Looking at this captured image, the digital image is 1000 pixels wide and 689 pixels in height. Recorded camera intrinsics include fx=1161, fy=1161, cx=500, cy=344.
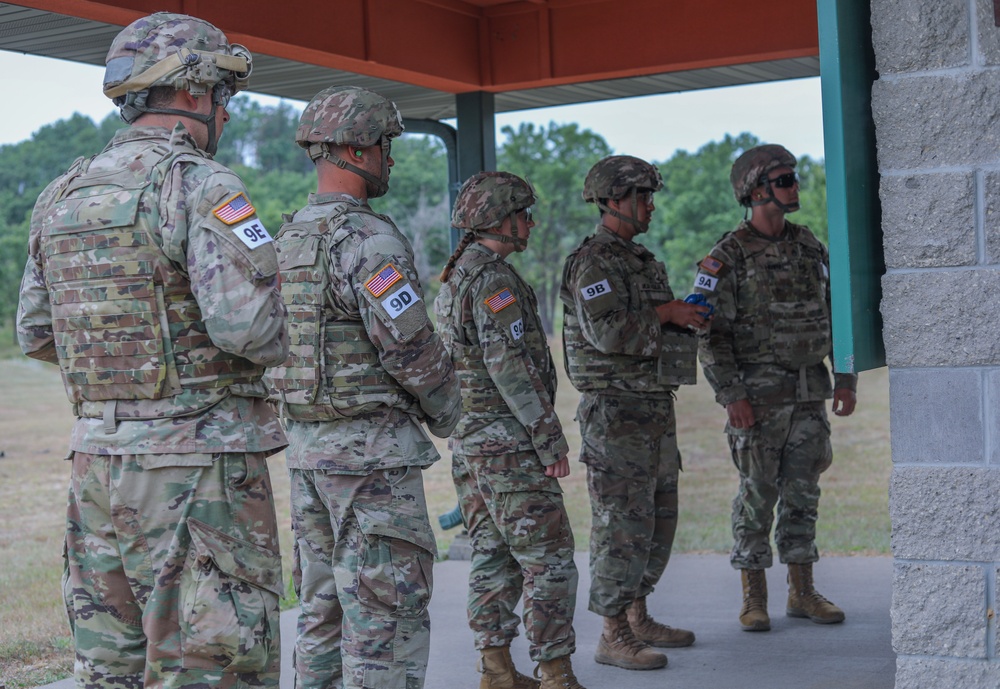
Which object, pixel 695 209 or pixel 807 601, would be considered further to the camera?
pixel 695 209

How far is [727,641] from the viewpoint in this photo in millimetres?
5805

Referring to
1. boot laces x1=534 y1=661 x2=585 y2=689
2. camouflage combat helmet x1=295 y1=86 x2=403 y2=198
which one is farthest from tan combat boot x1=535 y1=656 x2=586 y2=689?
camouflage combat helmet x1=295 y1=86 x2=403 y2=198

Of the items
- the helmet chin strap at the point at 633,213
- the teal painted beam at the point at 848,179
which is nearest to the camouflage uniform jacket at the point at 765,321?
the helmet chin strap at the point at 633,213

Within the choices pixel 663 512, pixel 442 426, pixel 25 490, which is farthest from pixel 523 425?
pixel 25 490

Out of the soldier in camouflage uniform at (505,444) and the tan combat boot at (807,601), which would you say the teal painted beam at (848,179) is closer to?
the soldier in camouflage uniform at (505,444)

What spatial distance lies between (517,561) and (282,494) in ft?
41.4

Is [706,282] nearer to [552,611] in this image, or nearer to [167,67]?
[552,611]

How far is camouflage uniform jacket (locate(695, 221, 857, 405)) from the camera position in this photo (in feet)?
19.2

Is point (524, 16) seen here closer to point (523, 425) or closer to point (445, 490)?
point (523, 425)

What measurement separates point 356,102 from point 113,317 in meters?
1.23

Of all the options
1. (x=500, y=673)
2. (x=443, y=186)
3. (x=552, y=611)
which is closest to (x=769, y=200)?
(x=552, y=611)

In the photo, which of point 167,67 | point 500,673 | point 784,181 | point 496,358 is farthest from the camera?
point 784,181

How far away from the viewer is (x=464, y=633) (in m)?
6.17

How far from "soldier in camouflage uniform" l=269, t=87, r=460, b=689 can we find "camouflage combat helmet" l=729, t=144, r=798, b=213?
8.56 feet
